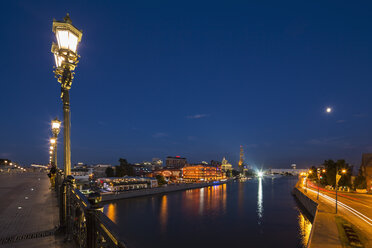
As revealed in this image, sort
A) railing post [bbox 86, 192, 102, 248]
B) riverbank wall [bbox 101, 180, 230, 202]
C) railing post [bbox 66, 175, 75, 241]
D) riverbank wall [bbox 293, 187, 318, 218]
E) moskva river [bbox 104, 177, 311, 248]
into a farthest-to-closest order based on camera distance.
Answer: riverbank wall [bbox 101, 180, 230, 202] → riverbank wall [bbox 293, 187, 318, 218] → moskva river [bbox 104, 177, 311, 248] → railing post [bbox 66, 175, 75, 241] → railing post [bbox 86, 192, 102, 248]

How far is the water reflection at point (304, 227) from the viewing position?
30791mm

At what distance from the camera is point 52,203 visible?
36.1 feet

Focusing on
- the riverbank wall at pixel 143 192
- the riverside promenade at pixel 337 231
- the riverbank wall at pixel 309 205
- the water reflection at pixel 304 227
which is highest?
the riverside promenade at pixel 337 231

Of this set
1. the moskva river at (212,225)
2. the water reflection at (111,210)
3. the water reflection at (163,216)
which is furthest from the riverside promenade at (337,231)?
the water reflection at (111,210)

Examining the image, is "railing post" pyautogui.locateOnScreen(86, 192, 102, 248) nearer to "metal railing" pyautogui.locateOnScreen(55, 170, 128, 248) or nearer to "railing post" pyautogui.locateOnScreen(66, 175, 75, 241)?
"metal railing" pyautogui.locateOnScreen(55, 170, 128, 248)

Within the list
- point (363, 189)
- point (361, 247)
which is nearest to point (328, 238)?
point (361, 247)

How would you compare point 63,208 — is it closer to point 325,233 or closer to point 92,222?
point 92,222

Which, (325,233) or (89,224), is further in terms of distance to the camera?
(325,233)

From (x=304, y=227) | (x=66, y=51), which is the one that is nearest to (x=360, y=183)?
(x=304, y=227)

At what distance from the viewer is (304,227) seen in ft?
120

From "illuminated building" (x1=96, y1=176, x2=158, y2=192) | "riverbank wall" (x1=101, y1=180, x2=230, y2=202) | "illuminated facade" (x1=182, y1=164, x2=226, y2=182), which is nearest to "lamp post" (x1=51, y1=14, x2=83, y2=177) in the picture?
"riverbank wall" (x1=101, y1=180, x2=230, y2=202)

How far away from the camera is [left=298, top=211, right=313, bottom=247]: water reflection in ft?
101

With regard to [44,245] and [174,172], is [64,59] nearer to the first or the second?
[44,245]

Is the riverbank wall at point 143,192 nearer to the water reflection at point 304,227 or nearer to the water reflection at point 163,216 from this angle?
the water reflection at point 163,216
